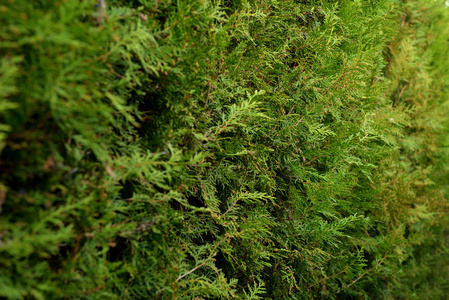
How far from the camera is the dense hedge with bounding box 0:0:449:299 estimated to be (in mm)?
796

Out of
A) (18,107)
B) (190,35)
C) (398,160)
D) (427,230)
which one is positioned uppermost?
(190,35)

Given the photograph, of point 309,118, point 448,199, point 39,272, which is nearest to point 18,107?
point 39,272

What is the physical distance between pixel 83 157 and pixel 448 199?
7.91m

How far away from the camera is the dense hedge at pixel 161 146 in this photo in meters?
0.80

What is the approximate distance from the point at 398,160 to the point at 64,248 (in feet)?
17.5

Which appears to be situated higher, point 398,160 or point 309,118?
point 309,118

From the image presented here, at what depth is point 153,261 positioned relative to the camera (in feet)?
4.18

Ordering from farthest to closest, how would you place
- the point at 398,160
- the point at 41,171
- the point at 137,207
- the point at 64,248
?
the point at 398,160 < the point at 137,207 < the point at 64,248 < the point at 41,171

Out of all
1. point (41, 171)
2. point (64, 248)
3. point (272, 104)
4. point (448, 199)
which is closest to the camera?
point (41, 171)

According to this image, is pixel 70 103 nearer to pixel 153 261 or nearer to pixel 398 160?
pixel 153 261

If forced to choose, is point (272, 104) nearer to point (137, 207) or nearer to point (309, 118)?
point (309, 118)

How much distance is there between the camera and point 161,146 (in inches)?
51.1

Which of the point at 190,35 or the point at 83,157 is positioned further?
the point at 190,35

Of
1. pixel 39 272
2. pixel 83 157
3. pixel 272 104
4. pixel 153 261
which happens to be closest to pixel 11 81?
pixel 83 157
